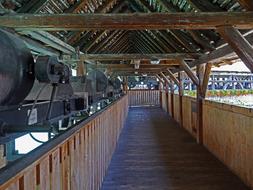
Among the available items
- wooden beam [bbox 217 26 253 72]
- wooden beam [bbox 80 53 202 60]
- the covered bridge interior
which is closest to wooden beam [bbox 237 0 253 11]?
the covered bridge interior

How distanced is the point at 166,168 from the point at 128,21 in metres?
2.69

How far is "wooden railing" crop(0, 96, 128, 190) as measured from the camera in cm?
160

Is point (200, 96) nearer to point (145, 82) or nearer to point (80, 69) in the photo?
point (80, 69)

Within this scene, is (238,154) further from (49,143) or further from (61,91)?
(49,143)

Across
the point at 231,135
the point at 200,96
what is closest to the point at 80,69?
the point at 200,96

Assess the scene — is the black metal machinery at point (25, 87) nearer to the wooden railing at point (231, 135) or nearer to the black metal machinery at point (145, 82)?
the wooden railing at point (231, 135)

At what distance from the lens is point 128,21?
4.20 metres

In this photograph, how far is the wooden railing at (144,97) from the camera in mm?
24766

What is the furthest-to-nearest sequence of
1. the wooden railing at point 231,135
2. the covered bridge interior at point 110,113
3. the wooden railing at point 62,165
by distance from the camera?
the wooden railing at point 231,135, the covered bridge interior at point 110,113, the wooden railing at point 62,165

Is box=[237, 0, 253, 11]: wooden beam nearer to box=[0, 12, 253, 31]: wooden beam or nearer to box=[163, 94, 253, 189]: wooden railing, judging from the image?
box=[0, 12, 253, 31]: wooden beam

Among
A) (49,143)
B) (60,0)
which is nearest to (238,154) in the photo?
(49,143)

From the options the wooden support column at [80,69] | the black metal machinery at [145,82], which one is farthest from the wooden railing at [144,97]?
the wooden support column at [80,69]

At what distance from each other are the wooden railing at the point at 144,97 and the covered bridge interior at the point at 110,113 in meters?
14.4

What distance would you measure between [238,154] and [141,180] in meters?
1.50
